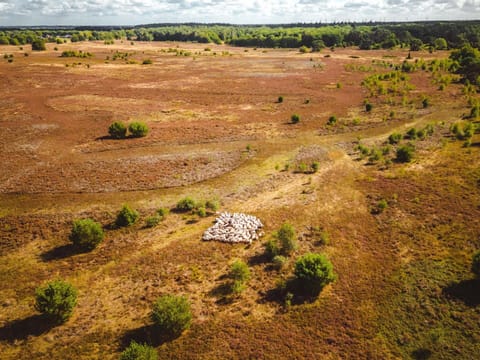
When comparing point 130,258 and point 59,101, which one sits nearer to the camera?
point 130,258

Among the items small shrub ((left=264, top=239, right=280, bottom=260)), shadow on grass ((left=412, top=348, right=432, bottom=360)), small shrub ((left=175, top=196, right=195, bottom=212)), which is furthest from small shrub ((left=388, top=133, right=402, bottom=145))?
shadow on grass ((left=412, top=348, right=432, bottom=360))

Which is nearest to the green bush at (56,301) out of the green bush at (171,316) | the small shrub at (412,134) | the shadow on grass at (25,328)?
the shadow on grass at (25,328)

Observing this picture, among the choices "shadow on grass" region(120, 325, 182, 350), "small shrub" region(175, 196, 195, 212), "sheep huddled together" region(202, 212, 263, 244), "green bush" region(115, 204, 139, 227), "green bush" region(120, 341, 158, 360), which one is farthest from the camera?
"small shrub" region(175, 196, 195, 212)

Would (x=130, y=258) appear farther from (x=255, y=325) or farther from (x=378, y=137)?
(x=378, y=137)

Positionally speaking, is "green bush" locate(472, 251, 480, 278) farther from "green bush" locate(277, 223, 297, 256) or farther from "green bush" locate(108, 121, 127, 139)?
"green bush" locate(108, 121, 127, 139)

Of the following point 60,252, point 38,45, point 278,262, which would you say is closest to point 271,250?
point 278,262

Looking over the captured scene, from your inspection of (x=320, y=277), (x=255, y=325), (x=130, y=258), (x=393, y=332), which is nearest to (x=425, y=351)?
(x=393, y=332)

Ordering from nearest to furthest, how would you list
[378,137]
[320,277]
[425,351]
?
[425,351]
[320,277]
[378,137]
